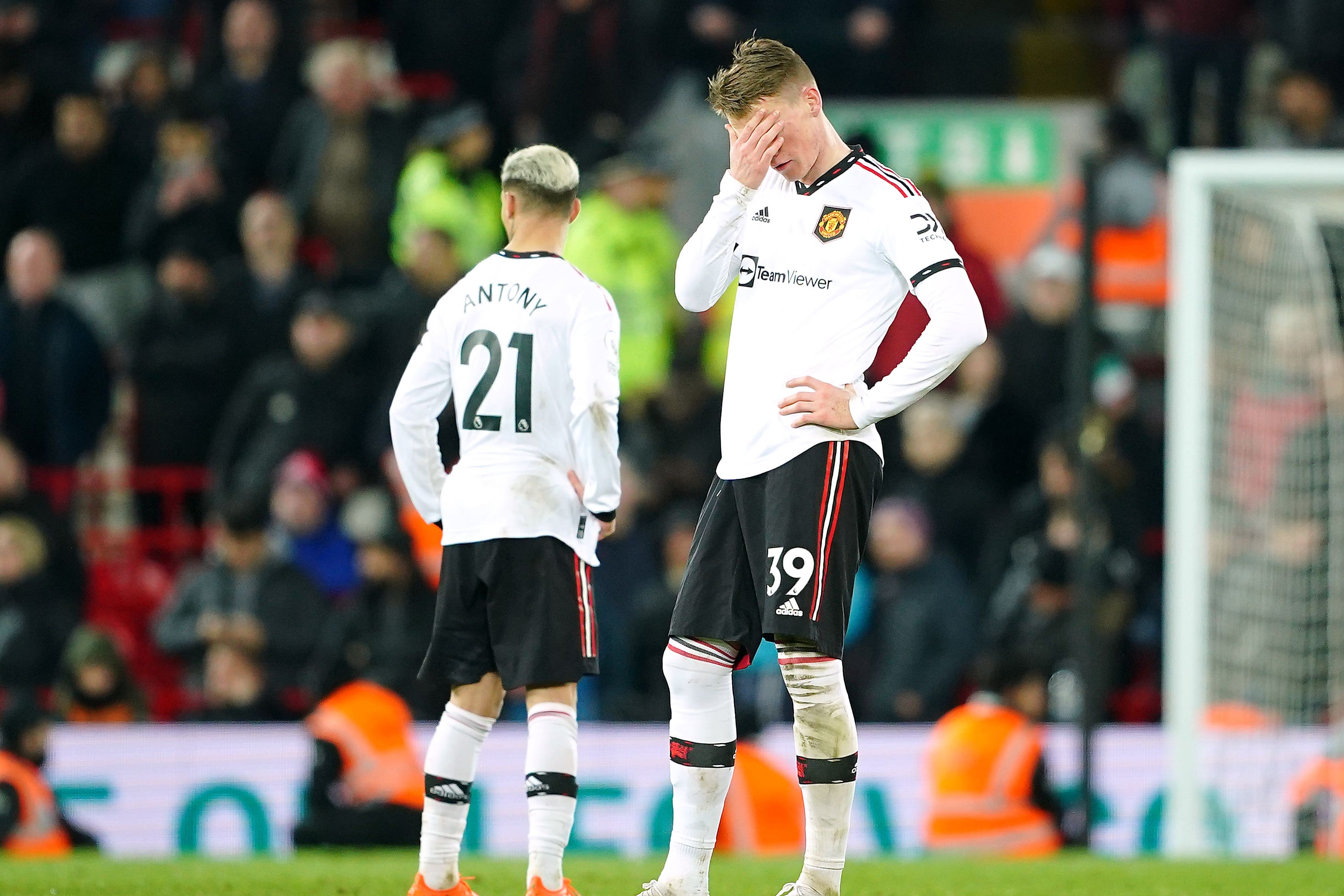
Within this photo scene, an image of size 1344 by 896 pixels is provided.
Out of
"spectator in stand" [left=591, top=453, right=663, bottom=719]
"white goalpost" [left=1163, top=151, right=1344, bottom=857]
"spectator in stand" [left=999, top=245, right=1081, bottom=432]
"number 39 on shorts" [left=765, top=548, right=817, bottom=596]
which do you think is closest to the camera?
"number 39 on shorts" [left=765, top=548, right=817, bottom=596]

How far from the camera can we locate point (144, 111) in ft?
46.0

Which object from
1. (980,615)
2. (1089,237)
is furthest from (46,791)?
(1089,237)

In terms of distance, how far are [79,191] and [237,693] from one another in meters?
4.31

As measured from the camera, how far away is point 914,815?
33.8ft

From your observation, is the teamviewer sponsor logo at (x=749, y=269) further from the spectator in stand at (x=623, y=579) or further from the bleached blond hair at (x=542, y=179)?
the spectator in stand at (x=623, y=579)

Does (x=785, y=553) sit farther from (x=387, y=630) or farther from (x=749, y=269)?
(x=387, y=630)

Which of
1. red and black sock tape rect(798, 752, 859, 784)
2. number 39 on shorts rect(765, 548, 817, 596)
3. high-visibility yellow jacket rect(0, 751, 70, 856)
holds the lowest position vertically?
high-visibility yellow jacket rect(0, 751, 70, 856)

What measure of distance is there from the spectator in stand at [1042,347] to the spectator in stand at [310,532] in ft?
13.4

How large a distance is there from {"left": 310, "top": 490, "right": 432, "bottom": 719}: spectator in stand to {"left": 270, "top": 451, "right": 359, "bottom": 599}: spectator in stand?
3.25ft

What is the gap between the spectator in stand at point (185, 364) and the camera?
12609 mm

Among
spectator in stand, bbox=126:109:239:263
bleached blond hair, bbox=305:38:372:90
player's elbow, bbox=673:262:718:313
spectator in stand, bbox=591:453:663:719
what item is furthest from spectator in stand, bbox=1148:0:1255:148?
player's elbow, bbox=673:262:718:313

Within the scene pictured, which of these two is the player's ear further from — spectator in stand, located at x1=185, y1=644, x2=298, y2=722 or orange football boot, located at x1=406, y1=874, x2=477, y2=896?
spectator in stand, located at x1=185, y1=644, x2=298, y2=722

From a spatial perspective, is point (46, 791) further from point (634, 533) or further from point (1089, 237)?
point (1089, 237)

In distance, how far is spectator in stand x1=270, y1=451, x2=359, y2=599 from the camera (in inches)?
463
